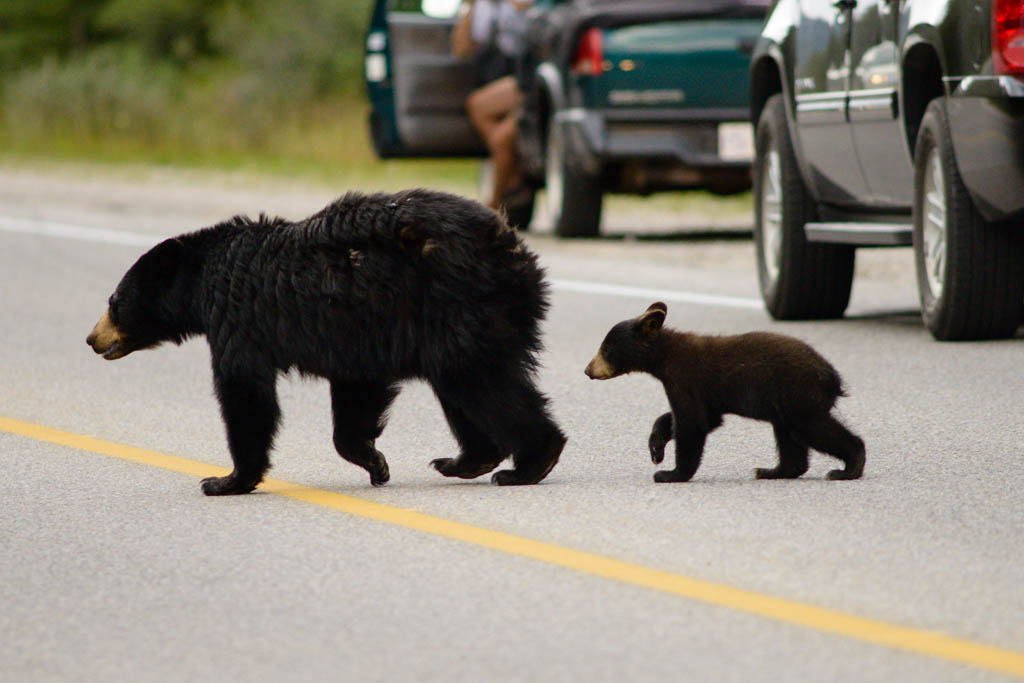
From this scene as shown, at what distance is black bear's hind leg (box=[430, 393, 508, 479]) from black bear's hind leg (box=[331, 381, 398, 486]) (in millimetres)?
214

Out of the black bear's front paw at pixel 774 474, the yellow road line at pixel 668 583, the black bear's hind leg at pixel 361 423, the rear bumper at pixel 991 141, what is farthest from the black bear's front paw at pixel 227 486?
the rear bumper at pixel 991 141

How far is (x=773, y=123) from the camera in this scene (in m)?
11.6

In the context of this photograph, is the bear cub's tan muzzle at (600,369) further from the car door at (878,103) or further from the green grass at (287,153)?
the green grass at (287,153)

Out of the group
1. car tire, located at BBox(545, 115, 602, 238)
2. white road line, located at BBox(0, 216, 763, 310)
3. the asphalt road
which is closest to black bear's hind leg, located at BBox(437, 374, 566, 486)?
the asphalt road

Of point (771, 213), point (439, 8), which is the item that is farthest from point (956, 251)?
point (439, 8)

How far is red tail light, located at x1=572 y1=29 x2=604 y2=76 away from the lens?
15.2 metres

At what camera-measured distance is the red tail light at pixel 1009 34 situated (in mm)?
8875

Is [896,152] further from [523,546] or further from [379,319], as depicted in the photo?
[523,546]

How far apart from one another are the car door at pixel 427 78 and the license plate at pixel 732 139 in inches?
141

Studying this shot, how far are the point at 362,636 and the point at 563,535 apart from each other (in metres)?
1.20

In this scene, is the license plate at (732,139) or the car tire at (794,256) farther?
the license plate at (732,139)

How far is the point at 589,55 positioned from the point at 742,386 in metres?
9.08

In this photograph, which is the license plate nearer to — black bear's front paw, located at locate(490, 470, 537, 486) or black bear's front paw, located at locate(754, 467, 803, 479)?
black bear's front paw, located at locate(754, 467, 803, 479)

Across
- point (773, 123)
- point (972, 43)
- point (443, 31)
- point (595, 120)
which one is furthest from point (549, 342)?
point (443, 31)
